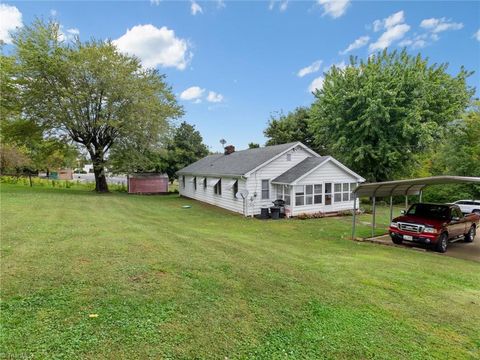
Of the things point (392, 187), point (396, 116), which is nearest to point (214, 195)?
point (392, 187)

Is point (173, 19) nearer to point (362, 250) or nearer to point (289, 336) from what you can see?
point (362, 250)

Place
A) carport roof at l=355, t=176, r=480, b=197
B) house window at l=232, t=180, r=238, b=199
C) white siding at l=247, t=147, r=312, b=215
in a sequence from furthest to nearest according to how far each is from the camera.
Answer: house window at l=232, t=180, r=238, b=199, white siding at l=247, t=147, r=312, b=215, carport roof at l=355, t=176, r=480, b=197

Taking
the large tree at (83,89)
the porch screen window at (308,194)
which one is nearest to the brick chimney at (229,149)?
the large tree at (83,89)

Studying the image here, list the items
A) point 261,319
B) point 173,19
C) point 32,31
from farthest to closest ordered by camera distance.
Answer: point 32,31 < point 173,19 < point 261,319

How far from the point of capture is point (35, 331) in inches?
128

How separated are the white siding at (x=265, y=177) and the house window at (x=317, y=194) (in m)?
2.28

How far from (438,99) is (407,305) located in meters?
27.1

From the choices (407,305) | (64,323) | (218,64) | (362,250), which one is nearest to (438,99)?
(218,64)

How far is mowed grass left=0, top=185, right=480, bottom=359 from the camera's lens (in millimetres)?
3297

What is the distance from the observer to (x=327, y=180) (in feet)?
63.1

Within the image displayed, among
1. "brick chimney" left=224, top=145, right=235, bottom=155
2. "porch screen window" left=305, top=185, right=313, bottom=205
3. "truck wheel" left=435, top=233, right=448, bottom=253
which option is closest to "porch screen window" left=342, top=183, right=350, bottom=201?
"porch screen window" left=305, top=185, right=313, bottom=205

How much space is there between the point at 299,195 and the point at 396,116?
1329cm

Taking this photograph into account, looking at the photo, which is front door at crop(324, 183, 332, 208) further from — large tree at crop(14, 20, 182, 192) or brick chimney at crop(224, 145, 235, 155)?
large tree at crop(14, 20, 182, 192)

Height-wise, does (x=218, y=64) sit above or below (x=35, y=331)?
above
